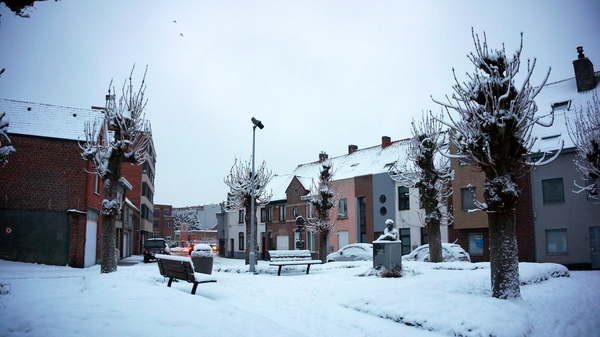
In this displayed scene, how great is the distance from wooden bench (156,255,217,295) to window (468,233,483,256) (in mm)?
21785

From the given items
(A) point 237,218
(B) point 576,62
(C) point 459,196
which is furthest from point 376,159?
(A) point 237,218

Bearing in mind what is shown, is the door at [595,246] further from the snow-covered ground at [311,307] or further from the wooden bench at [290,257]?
the wooden bench at [290,257]

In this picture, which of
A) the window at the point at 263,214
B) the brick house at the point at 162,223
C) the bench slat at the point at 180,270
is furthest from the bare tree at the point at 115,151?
the brick house at the point at 162,223

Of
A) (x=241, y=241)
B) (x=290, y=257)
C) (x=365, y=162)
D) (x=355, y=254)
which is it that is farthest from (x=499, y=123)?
A: (x=241, y=241)

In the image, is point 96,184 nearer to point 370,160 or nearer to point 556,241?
point 370,160

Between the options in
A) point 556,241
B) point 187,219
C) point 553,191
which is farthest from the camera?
point 187,219

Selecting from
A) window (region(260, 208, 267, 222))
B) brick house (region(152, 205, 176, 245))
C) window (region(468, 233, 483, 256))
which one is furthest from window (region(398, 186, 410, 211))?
brick house (region(152, 205, 176, 245))

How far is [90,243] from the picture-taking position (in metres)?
24.5

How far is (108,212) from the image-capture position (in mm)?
14695

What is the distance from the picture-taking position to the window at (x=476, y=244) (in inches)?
1075

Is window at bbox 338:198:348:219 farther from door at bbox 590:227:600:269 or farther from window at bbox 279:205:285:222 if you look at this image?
door at bbox 590:227:600:269

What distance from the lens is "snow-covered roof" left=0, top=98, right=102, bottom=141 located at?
912 inches

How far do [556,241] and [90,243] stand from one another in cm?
2581

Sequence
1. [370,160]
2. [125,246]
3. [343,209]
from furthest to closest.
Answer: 1. [125,246]
2. [370,160]
3. [343,209]
